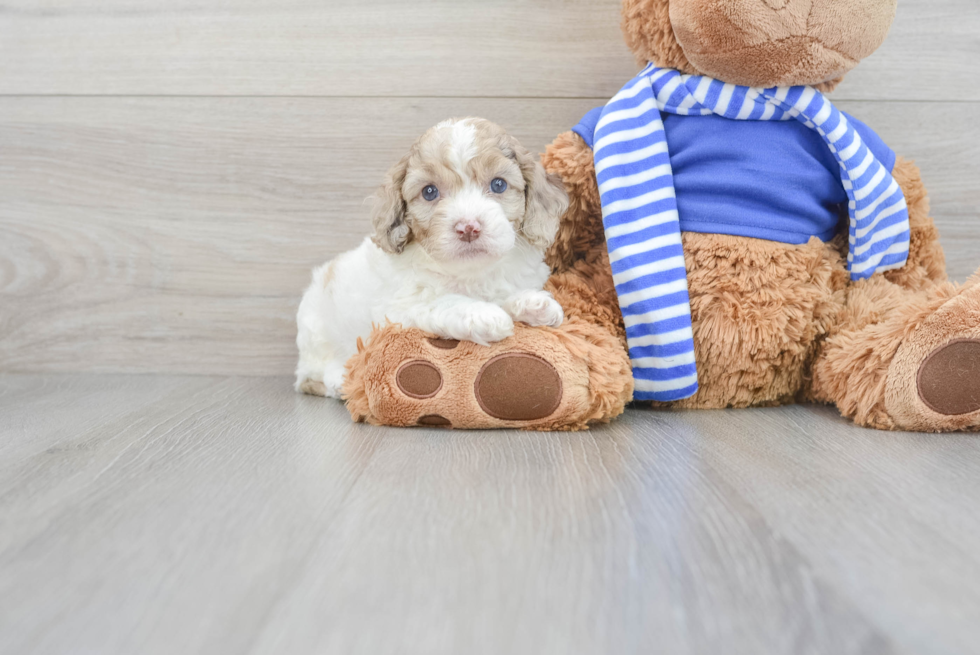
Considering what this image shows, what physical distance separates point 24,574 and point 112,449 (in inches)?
20.6

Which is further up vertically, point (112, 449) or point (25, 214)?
point (25, 214)

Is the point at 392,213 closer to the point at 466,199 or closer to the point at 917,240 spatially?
the point at 466,199

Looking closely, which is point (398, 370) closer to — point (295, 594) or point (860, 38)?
point (295, 594)

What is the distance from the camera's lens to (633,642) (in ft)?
2.04

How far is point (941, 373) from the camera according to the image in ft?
4.08

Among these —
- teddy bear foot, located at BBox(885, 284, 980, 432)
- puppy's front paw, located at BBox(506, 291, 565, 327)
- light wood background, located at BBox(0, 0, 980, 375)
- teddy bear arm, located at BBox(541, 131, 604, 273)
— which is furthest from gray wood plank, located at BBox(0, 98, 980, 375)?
teddy bear foot, located at BBox(885, 284, 980, 432)

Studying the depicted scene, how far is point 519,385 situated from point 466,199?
1.18ft

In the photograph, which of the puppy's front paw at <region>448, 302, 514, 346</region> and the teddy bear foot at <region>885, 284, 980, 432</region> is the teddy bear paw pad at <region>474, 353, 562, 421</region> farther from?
the teddy bear foot at <region>885, 284, 980, 432</region>

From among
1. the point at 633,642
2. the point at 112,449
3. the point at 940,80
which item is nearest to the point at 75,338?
the point at 112,449

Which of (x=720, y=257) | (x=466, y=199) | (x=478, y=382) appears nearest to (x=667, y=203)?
(x=720, y=257)

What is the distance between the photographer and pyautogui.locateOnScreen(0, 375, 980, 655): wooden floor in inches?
25.4

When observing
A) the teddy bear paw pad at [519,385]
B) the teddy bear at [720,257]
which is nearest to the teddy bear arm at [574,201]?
the teddy bear at [720,257]

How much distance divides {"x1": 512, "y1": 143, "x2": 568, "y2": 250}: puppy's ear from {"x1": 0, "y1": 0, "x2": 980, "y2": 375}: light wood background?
0.49 meters

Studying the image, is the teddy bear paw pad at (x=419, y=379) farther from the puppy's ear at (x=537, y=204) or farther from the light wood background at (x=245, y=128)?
the light wood background at (x=245, y=128)
